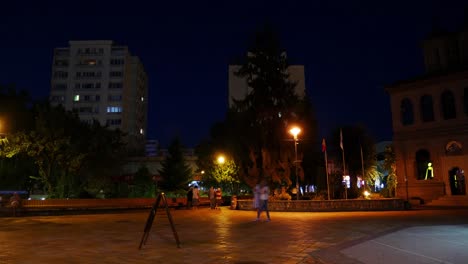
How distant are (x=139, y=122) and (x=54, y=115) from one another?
8407 cm

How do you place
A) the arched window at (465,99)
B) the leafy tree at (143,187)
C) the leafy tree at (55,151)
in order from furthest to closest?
the leafy tree at (143,187)
the arched window at (465,99)
the leafy tree at (55,151)

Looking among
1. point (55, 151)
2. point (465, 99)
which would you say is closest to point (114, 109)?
point (55, 151)

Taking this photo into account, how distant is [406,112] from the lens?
3788 cm

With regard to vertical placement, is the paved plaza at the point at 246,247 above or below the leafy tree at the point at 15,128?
below

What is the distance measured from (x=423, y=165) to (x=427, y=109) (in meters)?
5.29

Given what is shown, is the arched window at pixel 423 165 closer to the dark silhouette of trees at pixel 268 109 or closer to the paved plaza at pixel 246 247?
the dark silhouette of trees at pixel 268 109

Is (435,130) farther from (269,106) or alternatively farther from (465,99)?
(269,106)

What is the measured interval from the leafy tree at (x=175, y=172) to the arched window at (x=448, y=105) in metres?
30.8

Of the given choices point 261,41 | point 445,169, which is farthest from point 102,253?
point 445,169

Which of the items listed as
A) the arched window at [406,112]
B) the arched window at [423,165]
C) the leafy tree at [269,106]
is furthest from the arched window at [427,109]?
the leafy tree at [269,106]

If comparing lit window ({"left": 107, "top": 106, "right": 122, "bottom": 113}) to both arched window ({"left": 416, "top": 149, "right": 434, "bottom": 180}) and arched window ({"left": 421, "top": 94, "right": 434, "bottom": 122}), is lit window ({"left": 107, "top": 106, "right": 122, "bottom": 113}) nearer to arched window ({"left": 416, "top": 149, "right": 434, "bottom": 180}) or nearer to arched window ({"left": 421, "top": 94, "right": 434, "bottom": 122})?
arched window ({"left": 421, "top": 94, "right": 434, "bottom": 122})

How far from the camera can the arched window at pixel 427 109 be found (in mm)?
35941

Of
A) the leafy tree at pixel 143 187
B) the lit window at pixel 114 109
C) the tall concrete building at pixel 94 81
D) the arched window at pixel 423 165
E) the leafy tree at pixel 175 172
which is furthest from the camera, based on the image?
the tall concrete building at pixel 94 81

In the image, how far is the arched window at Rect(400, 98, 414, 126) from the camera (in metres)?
37.3
